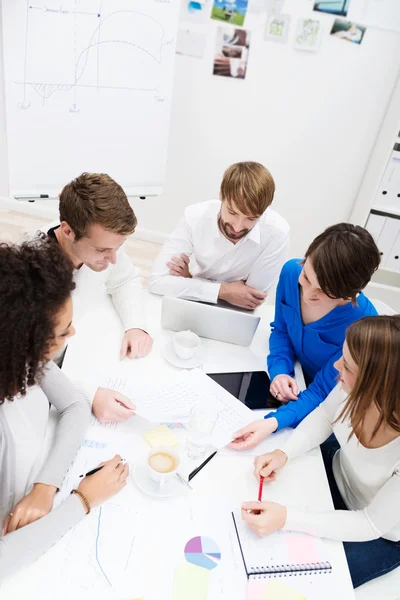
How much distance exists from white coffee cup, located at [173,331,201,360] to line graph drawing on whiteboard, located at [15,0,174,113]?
151cm

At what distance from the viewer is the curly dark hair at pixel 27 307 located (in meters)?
0.74

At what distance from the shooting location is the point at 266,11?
2.50 meters

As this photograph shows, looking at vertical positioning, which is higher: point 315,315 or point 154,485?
point 315,315

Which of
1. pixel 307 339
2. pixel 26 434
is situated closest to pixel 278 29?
pixel 307 339

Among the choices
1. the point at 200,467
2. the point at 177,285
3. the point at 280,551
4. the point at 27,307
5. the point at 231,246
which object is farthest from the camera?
the point at 231,246

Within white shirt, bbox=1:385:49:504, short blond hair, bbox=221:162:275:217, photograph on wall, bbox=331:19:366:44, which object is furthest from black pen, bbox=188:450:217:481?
photograph on wall, bbox=331:19:366:44

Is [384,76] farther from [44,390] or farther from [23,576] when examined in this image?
[23,576]

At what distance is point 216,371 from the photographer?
1279 mm

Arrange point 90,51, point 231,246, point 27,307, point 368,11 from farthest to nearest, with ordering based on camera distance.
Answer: point 368,11 → point 90,51 → point 231,246 → point 27,307

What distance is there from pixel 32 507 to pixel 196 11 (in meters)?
2.70

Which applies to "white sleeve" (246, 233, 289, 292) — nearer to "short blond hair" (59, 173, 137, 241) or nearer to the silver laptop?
the silver laptop

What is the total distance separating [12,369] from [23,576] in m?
0.36

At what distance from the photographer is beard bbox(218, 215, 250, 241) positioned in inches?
67.1

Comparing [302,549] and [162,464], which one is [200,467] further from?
[302,549]
